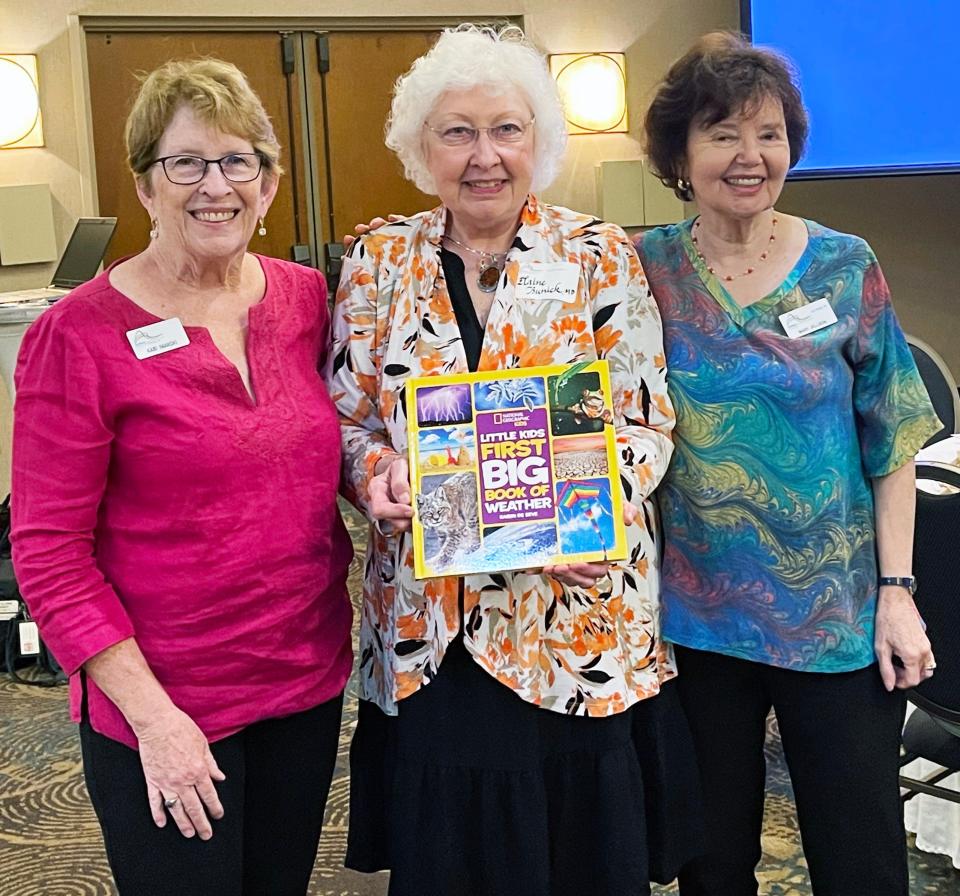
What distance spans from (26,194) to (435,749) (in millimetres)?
4653

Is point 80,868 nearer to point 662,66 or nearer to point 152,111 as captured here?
point 152,111

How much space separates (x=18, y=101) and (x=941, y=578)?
4.91m

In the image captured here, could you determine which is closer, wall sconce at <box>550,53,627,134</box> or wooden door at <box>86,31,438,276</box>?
wooden door at <box>86,31,438,276</box>

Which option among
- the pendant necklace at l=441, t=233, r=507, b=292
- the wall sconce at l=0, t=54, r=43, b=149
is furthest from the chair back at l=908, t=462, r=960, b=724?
the wall sconce at l=0, t=54, r=43, b=149

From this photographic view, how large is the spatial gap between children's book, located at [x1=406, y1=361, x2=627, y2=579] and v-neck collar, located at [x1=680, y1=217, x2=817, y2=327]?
297 mm

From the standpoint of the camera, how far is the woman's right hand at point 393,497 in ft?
5.46

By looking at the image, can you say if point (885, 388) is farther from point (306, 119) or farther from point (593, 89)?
point (306, 119)

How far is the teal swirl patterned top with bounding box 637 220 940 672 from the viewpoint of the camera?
1.83m

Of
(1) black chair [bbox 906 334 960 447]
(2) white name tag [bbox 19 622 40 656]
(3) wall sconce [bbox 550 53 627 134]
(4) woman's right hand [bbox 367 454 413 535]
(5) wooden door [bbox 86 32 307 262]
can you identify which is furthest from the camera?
(3) wall sconce [bbox 550 53 627 134]

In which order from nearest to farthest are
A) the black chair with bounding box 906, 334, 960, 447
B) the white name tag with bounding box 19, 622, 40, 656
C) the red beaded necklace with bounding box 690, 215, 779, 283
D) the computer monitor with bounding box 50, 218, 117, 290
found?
the red beaded necklace with bounding box 690, 215, 779, 283 < the black chair with bounding box 906, 334, 960, 447 < the white name tag with bounding box 19, 622, 40, 656 < the computer monitor with bounding box 50, 218, 117, 290

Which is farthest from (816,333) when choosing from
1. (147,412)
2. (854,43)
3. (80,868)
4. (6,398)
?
(6,398)

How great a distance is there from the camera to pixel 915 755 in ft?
8.17

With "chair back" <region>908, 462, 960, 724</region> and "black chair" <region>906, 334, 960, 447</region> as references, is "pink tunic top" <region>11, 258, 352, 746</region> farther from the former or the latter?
"black chair" <region>906, 334, 960, 447</region>

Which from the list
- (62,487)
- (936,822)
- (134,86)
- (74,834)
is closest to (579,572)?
(62,487)
